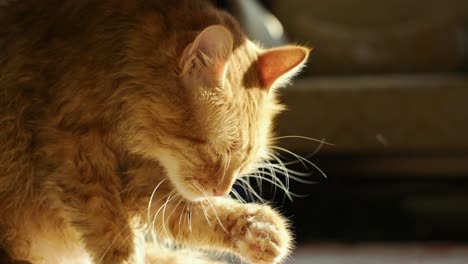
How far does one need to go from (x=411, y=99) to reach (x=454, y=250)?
1.93 ft

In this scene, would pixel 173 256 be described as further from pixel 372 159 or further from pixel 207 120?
pixel 372 159

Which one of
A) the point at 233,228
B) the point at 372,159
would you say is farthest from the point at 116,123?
the point at 372,159

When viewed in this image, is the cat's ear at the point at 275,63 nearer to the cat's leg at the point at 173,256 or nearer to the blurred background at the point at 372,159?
the cat's leg at the point at 173,256

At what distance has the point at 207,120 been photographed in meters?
1.15

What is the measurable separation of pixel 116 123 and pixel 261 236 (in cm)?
31

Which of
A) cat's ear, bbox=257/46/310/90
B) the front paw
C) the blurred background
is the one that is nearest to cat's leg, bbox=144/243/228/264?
the front paw

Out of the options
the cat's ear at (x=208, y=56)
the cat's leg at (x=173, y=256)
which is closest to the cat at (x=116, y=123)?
the cat's ear at (x=208, y=56)

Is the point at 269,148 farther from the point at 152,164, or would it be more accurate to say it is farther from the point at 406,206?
the point at 406,206

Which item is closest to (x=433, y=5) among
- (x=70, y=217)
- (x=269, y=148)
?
(x=269, y=148)

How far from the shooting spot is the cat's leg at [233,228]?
1.20 meters

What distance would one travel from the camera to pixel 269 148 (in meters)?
1.36

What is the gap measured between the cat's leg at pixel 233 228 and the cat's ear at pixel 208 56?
0.24 m

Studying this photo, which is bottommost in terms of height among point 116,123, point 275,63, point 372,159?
point 372,159

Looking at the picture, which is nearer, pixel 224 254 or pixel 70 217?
pixel 70 217
